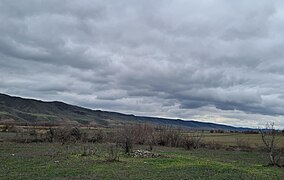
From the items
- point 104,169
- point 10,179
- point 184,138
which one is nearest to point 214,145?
point 184,138

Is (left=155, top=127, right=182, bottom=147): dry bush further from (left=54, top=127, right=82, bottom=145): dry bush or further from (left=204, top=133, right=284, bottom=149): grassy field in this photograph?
(left=54, top=127, right=82, bottom=145): dry bush

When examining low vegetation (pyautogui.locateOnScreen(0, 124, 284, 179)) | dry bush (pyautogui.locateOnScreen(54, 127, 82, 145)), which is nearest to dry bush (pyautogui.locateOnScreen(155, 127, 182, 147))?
low vegetation (pyautogui.locateOnScreen(0, 124, 284, 179))

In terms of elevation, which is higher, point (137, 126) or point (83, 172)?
point (137, 126)

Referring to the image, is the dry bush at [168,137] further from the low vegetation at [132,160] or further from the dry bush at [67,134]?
the dry bush at [67,134]

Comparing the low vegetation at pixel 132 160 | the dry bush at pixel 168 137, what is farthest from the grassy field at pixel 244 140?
the dry bush at pixel 168 137

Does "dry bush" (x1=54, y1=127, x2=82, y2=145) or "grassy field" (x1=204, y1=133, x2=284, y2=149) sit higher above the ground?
"grassy field" (x1=204, y1=133, x2=284, y2=149)

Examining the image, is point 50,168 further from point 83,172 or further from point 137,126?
point 137,126

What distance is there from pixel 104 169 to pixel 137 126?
204ft

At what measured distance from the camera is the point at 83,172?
1085 inches

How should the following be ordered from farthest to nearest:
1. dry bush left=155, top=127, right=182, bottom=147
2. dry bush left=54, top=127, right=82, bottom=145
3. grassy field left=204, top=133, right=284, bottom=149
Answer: dry bush left=155, top=127, right=182, bottom=147
grassy field left=204, top=133, right=284, bottom=149
dry bush left=54, top=127, right=82, bottom=145

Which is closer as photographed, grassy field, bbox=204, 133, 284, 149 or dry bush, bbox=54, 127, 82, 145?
dry bush, bbox=54, 127, 82, 145

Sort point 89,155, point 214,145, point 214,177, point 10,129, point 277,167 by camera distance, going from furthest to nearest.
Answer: point 10,129 < point 214,145 < point 89,155 < point 277,167 < point 214,177

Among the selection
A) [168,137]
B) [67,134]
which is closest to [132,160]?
[67,134]

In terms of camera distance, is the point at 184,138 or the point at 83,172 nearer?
the point at 83,172
